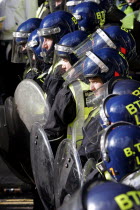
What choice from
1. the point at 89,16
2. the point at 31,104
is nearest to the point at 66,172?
the point at 31,104

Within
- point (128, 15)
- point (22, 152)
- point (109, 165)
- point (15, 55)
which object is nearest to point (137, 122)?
point (109, 165)

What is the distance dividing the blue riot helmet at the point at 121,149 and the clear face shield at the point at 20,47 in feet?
13.8

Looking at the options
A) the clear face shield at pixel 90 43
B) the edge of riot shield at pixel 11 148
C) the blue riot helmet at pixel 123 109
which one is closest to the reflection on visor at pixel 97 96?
the blue riot helmet at pixel 123 109

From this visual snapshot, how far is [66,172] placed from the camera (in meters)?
4.05

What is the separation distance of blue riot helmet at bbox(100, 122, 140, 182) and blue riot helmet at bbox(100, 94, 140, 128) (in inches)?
9.3

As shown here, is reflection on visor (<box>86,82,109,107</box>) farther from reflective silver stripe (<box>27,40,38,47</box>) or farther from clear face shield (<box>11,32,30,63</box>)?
clear face shield (<box>11,32,30,63</box>)

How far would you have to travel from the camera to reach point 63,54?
18.9 feet

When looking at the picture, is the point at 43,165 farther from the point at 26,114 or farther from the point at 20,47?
the point at 20,47

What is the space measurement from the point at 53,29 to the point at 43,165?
2.13m

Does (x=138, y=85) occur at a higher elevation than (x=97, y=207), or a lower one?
lower

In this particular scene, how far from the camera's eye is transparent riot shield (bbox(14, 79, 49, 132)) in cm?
553

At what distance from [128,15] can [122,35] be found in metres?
3.10

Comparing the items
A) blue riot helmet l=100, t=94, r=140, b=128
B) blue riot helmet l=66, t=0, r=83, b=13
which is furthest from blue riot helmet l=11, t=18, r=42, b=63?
blue riot helmet l=100, t=94, r=140, b=128

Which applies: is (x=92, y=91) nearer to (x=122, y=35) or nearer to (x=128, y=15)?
(x=122, y=35)
